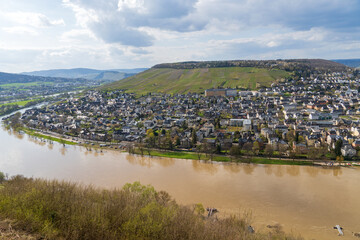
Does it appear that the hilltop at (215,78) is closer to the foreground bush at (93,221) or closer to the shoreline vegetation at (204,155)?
the shoreline vegetation at (204,155)

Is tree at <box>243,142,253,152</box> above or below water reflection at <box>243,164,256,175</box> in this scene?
above

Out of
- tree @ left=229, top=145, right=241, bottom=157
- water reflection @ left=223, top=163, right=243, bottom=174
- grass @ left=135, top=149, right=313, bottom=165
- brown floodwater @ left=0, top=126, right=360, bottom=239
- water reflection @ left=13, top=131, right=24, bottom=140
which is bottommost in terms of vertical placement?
brown floodwater @ left=0, top=126, right=360, bottom=239

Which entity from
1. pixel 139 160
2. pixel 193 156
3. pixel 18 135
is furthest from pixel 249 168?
pixel 18 135

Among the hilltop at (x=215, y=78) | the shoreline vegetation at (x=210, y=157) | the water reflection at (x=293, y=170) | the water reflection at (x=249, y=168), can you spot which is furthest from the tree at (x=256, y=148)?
the hilltop at (x=215, y=78)

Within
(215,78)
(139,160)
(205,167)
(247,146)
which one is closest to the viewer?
(205,167)

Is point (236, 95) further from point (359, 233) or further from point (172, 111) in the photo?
point (359, 233)

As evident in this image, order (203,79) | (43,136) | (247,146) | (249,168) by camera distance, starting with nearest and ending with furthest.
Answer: (249,168) < (247,146) < (43,136) < (203,79)

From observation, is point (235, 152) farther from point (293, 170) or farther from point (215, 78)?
point (215, 78)

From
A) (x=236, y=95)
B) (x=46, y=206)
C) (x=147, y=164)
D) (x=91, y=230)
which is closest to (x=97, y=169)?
(x=147, y=164)

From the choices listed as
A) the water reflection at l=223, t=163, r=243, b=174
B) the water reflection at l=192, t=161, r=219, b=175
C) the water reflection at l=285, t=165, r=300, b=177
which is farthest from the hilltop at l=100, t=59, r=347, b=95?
the water reflection at l=285, t=165, r=300, b=177

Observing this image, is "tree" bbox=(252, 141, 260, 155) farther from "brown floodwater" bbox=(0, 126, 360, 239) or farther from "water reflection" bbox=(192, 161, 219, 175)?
"water reflection" bbox=(192, 161, 219, 175)
